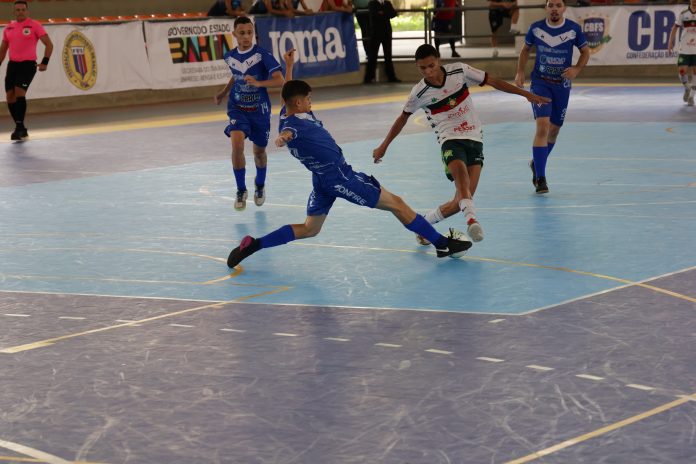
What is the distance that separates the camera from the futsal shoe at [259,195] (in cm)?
1263

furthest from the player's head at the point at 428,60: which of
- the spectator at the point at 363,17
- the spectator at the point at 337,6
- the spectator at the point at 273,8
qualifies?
the spectator at the point at 363,17

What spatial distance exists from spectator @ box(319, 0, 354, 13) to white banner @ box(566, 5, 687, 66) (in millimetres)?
5263

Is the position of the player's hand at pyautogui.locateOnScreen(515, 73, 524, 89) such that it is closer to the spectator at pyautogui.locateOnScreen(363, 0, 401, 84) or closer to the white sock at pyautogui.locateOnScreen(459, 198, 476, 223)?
the white sock at pyautogui.locateOnScreen(459, 198, 476, 223)

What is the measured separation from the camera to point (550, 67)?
42.5 feet

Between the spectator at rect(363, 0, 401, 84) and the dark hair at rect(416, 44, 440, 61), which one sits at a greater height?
the dark hair at rect(416, 44, 440, 61)

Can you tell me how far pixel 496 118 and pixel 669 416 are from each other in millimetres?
15263

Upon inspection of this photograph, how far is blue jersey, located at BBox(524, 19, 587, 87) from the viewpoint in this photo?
42.3 feet

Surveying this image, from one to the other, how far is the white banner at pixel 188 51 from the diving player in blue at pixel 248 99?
12.4m

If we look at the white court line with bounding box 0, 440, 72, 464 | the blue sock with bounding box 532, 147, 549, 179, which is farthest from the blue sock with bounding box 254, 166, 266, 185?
the white court line with bounding box 0, 440, 72, 464

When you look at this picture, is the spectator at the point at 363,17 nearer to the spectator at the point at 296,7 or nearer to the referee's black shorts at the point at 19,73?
the spectator at the point at 296,7

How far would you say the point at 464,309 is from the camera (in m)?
8.01

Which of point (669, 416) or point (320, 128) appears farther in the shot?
point (320, 128)

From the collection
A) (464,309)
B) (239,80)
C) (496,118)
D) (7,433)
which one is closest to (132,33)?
(496,118)

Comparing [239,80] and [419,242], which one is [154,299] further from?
[239,80]
